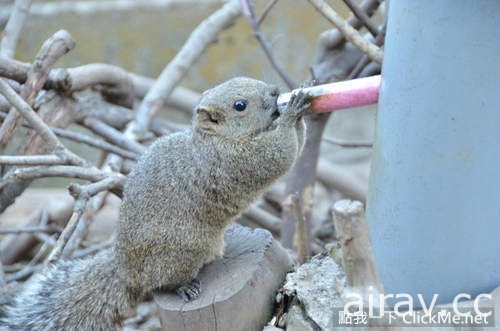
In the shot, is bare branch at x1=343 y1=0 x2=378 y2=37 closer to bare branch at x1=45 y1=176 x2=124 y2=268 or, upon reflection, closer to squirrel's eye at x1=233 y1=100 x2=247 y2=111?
squirrel's eye at x1=233 y1=100 x2=247 y2=111

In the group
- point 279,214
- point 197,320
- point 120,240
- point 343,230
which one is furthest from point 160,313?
point 279,214

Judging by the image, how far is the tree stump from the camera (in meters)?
2.46

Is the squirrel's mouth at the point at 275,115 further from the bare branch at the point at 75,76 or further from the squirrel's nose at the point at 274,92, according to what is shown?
the bare branch at the point at 75,76

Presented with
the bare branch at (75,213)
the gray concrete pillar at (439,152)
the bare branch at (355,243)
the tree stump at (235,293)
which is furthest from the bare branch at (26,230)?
the bare branch at (355,243)

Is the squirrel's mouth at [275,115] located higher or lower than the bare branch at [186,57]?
lower

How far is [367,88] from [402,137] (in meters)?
0.34

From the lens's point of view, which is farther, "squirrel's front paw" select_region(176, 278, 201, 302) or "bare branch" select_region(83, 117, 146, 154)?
"bare branch" select_region(83, 117, 146, 154)

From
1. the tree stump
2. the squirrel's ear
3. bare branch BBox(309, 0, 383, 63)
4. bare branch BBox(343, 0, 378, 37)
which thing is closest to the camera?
the tree stump

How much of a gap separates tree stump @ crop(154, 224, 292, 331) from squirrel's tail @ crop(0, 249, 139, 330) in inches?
6.2

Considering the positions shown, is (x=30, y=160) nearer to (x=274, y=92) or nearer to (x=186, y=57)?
(x=274, y=92)

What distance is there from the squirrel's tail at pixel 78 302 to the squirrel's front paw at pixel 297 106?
86 cm

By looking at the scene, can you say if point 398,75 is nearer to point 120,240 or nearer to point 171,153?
point 171,153

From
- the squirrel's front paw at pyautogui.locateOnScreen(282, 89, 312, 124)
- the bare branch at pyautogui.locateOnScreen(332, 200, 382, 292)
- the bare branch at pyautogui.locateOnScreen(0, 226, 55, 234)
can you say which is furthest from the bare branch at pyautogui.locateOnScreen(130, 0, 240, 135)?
the bare branch at pyautogui.locateOnScreen(332, 200, 382, 292)

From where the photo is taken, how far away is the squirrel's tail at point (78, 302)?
2.74 m
